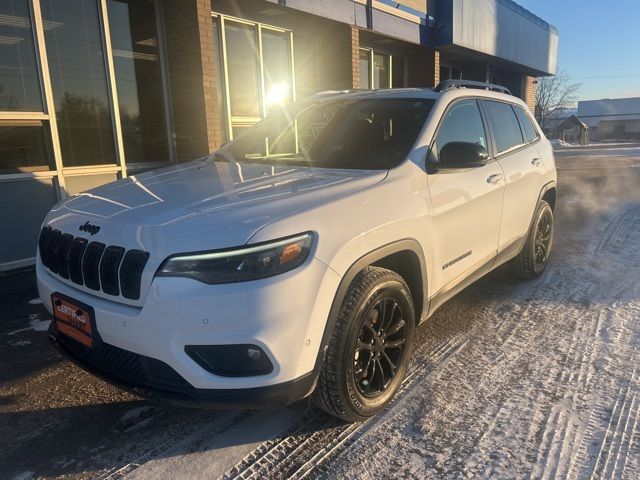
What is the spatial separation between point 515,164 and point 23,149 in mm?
5452

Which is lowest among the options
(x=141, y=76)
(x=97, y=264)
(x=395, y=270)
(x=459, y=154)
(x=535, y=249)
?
(x=535, y=249)

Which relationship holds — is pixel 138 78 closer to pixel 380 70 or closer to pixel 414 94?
pixel 414 94

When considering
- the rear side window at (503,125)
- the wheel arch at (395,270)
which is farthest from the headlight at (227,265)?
the rear side window at (503,125)

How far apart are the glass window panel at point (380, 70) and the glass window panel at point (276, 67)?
119 inches

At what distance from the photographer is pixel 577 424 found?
2598 mm

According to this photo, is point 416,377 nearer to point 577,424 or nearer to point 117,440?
point 577,424

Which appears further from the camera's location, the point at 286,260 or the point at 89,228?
the point at 89,228

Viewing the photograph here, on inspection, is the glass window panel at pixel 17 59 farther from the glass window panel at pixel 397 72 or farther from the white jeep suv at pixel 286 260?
the glass window panel at pixel 397 72

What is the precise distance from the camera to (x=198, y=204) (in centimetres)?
238

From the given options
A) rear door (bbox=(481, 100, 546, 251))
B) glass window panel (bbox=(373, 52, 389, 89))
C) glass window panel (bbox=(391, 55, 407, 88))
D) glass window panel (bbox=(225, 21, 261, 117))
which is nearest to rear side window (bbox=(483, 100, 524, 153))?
rear door (bbox=(481, 100, 546, 251))

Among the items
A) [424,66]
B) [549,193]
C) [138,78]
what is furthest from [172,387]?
[424,66]

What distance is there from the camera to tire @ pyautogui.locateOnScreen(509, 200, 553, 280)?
15.7 ft

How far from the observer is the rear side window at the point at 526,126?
483cm

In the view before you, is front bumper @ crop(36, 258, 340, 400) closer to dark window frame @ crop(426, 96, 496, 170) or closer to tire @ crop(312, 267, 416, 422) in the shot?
tire @ crop(312, 267, 416, 422)
